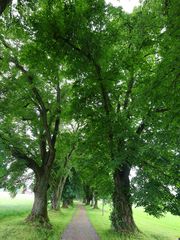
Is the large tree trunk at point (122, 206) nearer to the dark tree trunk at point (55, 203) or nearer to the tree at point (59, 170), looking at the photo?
the tree at point (59, 170)

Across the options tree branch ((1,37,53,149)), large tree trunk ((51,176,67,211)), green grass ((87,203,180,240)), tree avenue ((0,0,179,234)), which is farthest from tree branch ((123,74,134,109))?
large tree trunk ((51,176,67,211))

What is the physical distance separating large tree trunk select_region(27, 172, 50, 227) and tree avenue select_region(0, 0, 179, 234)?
0.06 meters

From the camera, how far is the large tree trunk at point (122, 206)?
1485 cm

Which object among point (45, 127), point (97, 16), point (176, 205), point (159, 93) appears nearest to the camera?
point (159, 93)

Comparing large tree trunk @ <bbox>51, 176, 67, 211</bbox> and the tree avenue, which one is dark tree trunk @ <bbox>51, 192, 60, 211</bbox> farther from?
the tree avenue

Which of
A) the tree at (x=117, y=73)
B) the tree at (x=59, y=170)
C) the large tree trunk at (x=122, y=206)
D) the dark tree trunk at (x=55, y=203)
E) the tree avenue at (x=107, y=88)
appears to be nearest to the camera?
the tree avenue at (x=107, y=88)

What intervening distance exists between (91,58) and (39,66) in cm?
232

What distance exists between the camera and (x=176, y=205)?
41.0ft

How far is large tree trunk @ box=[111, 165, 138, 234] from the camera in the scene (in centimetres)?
1485

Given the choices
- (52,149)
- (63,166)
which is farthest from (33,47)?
(63,166)

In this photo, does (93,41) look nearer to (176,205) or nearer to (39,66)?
(39,66)

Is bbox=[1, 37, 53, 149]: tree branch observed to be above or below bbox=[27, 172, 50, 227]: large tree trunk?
above

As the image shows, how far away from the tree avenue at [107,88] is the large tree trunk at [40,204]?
2.5 inches

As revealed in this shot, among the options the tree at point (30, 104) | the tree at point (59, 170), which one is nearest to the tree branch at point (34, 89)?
the tree at point (30, 104)
